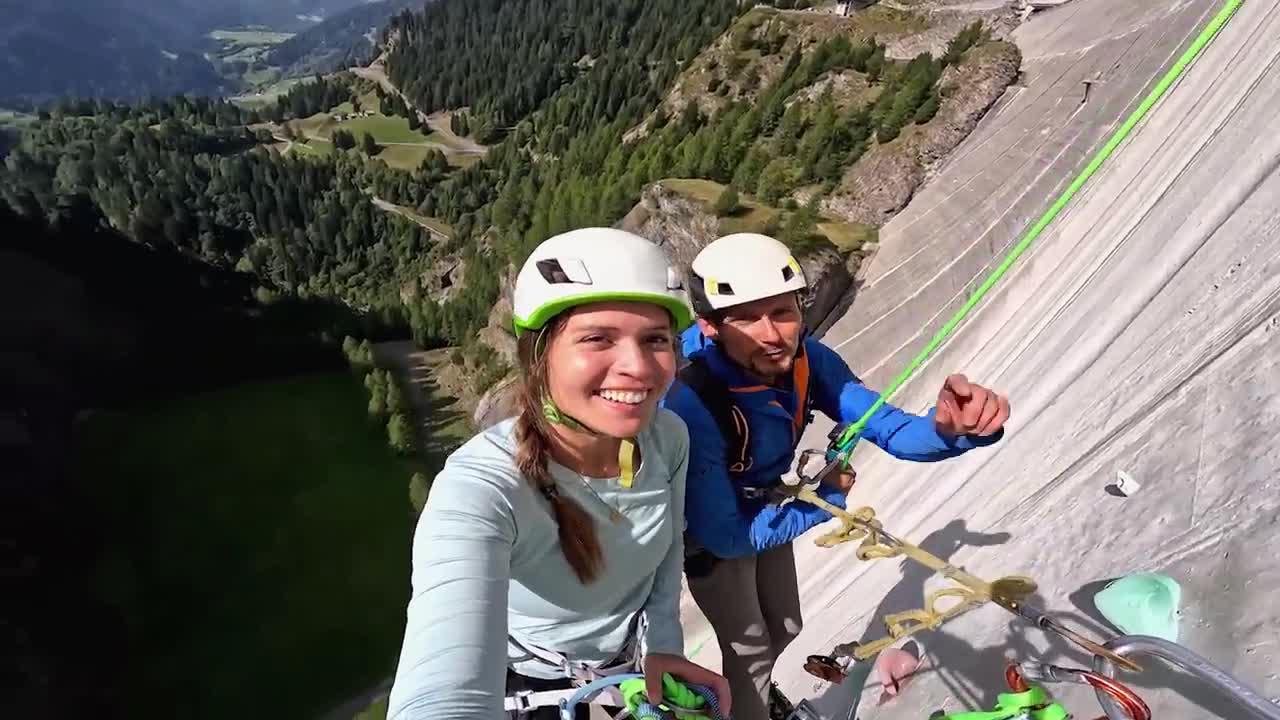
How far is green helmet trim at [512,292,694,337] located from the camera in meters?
1.92

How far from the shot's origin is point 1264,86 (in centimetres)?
646

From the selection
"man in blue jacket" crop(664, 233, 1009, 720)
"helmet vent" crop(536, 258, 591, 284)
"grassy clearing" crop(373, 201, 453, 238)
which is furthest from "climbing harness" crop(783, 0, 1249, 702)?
"grassy clearing" crop(373, 201, 453, 238)

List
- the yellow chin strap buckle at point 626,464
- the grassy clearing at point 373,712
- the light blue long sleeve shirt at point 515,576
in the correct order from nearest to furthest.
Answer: the light blue long sleeve shirt at point 515,576, the yellow chin strap buckle at point 626,464, the grassy clearing at point 373,712

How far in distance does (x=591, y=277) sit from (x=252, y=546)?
41.9 meters

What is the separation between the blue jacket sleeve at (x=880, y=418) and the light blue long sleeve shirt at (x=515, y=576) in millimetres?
1123

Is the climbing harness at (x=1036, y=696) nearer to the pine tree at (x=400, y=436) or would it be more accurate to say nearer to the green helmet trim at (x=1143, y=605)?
the green helmet trim at (x=1143, y=605)

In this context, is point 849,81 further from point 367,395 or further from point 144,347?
point 144,347

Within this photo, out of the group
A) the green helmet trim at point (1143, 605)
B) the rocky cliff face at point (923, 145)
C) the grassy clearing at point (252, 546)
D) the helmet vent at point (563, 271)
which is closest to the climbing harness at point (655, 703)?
the helmet vent at point (563, 271)

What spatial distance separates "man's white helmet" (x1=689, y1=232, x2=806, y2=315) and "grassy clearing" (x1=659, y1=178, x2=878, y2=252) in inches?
601

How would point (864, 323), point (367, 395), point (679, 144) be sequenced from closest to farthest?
1. point (864, 323)
2. point (679, 144)
3. point (367, 395)

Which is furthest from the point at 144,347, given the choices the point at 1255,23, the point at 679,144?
the point at 1255,23

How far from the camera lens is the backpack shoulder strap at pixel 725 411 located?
2.76 meters

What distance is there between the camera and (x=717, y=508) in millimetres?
2682

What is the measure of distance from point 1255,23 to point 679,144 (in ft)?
136
